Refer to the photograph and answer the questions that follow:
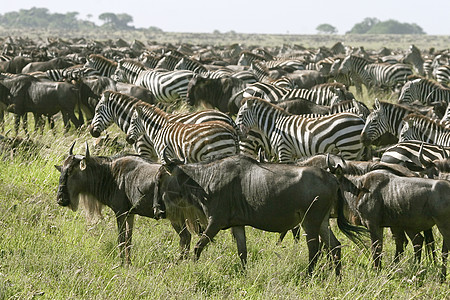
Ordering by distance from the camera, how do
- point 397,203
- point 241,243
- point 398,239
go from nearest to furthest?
1. point 397,203
2. point 241,243
3. point 398,239

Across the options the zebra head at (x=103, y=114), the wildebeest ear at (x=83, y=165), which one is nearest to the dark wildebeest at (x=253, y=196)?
the wildebeest ear at (x=83, y=165)

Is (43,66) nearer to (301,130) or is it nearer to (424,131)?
(301,130)

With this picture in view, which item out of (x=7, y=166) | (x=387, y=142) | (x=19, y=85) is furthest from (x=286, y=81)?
(x=7, y=166)

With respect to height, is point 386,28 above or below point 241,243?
below

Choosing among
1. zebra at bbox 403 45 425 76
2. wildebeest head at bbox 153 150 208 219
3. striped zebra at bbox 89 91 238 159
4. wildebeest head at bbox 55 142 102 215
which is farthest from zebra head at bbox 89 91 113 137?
zebra at bbox 403 45 425 76

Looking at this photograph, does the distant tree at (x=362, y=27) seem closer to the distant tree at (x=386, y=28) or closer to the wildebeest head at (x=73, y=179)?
the distant tree at (x=386, y=28)

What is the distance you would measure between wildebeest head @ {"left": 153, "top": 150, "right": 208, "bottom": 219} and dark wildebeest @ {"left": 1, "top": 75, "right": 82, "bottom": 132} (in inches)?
267

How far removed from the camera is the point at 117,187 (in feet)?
20.7

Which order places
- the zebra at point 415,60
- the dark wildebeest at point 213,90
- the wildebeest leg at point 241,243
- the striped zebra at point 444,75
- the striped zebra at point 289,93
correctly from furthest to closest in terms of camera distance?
the zebra at point 415,60 < the striped zebra at point 444,75 < the dark wildebeest at point 213,90 < the striped zebra at point 289,93 < the wildebeest leg at point 241,243

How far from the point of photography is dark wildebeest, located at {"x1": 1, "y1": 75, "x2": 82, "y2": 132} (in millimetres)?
12195

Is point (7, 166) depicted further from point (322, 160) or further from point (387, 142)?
point (387, 142)

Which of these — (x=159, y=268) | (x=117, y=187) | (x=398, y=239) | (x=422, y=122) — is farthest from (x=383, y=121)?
(x=159, y=268)

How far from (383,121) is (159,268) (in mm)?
5139

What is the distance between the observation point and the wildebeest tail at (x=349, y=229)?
5773mm
